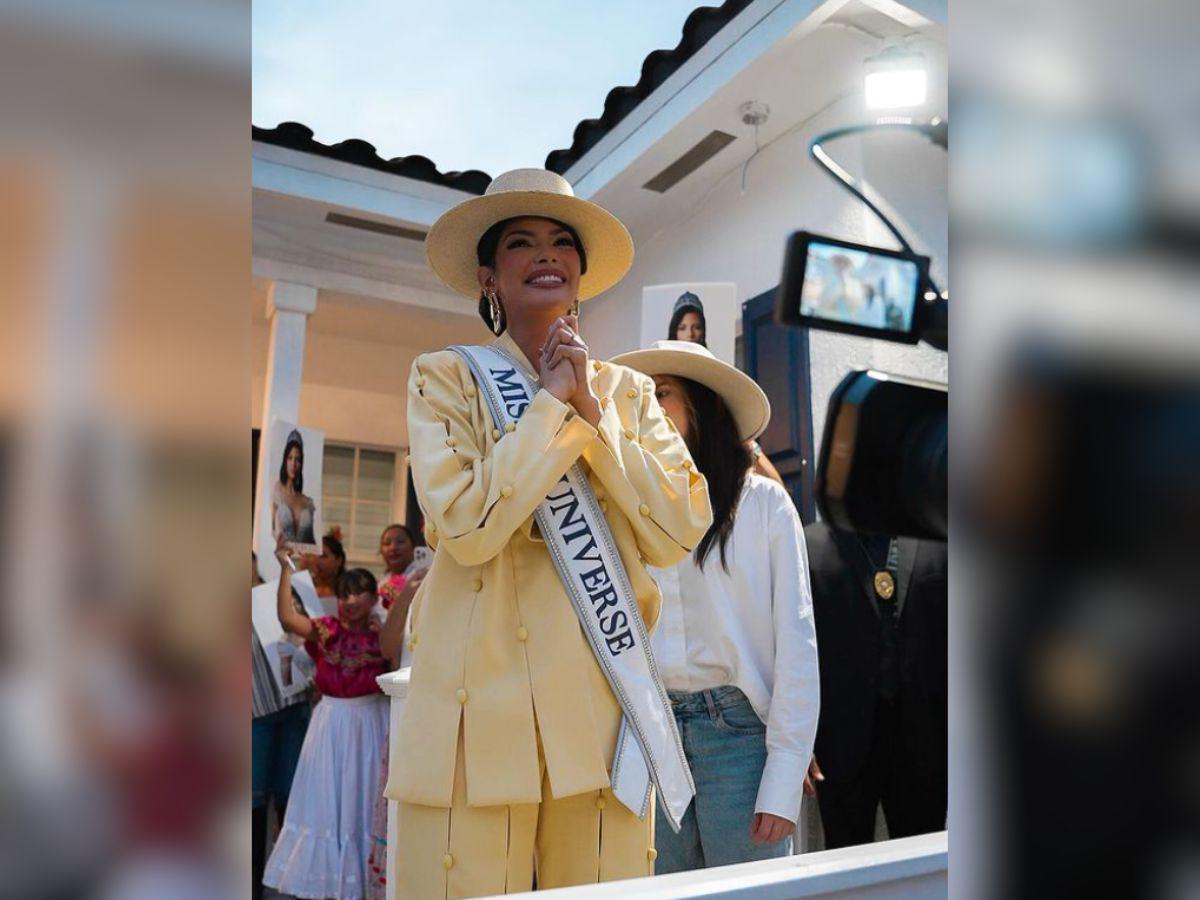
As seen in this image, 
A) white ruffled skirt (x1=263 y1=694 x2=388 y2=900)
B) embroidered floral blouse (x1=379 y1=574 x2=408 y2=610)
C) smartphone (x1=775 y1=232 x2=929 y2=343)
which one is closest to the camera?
smartphone (x1=775 y1=232 x2=929 y2=343)

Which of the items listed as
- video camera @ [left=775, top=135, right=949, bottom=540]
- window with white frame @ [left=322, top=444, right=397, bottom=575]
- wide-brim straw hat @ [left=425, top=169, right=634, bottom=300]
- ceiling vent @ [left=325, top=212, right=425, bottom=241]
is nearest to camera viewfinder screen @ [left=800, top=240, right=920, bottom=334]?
video camera @ [left=775, top=135, right=949, bottom=540]

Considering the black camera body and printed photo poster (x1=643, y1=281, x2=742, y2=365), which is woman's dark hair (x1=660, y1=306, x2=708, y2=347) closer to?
printed photo poster (x1=643, y1=281, x2=742, y2=365)

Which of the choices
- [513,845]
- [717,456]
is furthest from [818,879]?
[717,456]

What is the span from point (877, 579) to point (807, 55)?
7.42 feet

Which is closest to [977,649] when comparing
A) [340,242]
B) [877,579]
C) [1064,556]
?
[1064,556]

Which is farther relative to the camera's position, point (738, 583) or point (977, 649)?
point (738, 583)

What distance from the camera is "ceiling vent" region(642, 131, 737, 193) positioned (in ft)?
17.7

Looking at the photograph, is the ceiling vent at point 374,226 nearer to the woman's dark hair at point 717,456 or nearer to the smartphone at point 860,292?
the woman's dark hair at point 717,456

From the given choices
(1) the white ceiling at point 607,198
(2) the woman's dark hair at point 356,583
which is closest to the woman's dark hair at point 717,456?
(1) the white ceiling at point 607,198

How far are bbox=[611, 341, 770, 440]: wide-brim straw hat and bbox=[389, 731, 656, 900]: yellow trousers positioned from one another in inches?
50.6

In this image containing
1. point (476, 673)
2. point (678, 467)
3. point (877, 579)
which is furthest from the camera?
point (877, 579)

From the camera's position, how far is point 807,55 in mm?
4672

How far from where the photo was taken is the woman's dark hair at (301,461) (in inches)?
224

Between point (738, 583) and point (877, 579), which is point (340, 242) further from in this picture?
point (738, 583)
